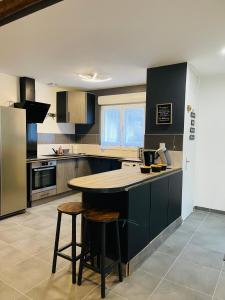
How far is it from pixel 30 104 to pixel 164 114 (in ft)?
7.86

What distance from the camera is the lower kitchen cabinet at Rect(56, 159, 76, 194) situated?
4711 millimetres

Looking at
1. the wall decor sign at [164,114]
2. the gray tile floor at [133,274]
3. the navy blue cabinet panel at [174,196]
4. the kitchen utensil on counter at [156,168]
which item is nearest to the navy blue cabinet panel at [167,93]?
the wall decor sign at [164,114]

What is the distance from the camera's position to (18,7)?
5.16 ft

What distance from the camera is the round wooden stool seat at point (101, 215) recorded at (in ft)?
6.29

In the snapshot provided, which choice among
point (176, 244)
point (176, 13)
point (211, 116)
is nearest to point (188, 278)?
point (176, 244)

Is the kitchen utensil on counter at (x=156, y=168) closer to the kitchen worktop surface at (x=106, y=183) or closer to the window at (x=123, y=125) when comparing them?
the kitchen worktop surface at (x=106, y=183)

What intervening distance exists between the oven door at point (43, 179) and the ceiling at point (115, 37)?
1.79 m

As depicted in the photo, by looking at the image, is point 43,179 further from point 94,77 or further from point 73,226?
point 73,226

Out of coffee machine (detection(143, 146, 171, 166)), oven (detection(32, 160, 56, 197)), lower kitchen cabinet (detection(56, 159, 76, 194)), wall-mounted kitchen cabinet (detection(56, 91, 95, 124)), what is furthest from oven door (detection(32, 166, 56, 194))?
coffee machine (detection(143, 146, 171, 166))

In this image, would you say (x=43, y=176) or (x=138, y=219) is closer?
(x=138, y=219)

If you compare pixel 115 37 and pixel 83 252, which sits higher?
pixel 115 37

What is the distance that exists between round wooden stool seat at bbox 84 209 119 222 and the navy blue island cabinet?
0.16 metres

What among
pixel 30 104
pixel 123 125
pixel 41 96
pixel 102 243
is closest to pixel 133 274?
pixel 102 243

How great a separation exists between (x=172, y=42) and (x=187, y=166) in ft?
6.22
